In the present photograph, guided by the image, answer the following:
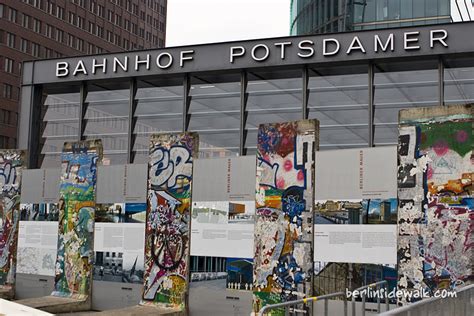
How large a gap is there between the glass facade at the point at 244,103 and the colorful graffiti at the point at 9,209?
144 cm

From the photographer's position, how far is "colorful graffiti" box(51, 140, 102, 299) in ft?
62.3

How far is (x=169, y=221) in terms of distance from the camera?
17.4 meters

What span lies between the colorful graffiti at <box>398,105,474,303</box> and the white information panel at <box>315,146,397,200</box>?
409mm

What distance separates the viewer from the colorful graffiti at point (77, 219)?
62.3ft

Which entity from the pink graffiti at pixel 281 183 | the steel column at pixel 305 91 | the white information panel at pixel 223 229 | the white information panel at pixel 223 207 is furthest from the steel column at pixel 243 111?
the pink graffiti at pixel 281 183

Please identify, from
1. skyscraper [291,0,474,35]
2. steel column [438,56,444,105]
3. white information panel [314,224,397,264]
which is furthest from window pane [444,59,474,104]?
skyscraper [291,0,474,35]

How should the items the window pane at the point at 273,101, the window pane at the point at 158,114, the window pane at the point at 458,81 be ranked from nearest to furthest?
the window pane at the point at 458,81
the window pane at the point at 273,101
the window pane at the point at 158,114

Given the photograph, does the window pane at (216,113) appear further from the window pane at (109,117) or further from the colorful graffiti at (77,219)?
the colorful graffiti at (77,219)

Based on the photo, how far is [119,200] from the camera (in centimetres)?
1878

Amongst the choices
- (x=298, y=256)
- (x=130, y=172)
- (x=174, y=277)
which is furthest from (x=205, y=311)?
(x=130, y=172)

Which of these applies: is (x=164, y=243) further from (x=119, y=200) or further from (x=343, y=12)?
(x=343, y=12)

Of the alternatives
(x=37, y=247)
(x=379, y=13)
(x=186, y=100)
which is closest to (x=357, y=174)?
(x=186, y=100)

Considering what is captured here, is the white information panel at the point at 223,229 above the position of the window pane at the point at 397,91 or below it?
below

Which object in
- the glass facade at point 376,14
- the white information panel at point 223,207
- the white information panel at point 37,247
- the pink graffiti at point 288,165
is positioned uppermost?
the glass facade at point 376,14
